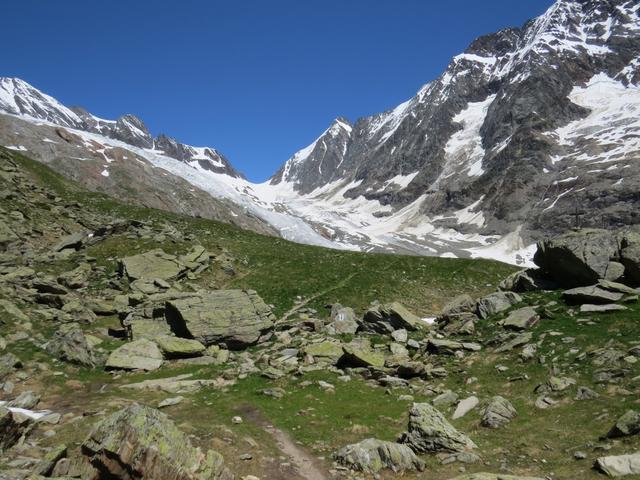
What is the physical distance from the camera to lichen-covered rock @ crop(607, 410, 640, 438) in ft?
43.8

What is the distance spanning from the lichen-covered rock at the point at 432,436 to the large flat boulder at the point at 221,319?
14108mm

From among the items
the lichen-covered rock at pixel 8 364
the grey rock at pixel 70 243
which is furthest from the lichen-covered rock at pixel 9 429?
the grey rock at pixel 70 243

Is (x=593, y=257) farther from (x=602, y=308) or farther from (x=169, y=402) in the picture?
(x=169, y=402)

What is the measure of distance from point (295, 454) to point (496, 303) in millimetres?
17988

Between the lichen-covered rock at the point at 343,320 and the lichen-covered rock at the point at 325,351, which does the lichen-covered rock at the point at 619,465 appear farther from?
the lichen-covered rock at the point at 343,320

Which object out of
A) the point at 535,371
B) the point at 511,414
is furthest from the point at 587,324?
the point at 511,414

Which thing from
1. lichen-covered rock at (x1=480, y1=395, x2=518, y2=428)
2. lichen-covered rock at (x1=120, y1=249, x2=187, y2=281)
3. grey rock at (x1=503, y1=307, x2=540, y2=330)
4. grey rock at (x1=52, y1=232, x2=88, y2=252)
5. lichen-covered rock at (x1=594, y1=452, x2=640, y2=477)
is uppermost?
grey rock at (x1=52, y1=232, x2=88, y2=252)

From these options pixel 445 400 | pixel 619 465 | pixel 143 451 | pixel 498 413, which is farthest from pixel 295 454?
pixel 619 465

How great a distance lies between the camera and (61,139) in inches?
5212

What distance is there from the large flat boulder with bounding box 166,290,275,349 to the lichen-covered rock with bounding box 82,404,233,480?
14.2 meters

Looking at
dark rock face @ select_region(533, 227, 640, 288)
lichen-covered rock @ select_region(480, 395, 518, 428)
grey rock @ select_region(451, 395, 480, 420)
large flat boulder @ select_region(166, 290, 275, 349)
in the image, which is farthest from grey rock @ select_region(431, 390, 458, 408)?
dark rock face @ select_region(533, 227, 640, 288)

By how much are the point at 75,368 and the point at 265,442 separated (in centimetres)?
1227

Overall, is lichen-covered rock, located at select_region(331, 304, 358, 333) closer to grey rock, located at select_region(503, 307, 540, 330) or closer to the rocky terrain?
the rocky terrain

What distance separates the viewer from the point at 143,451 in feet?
37.9
